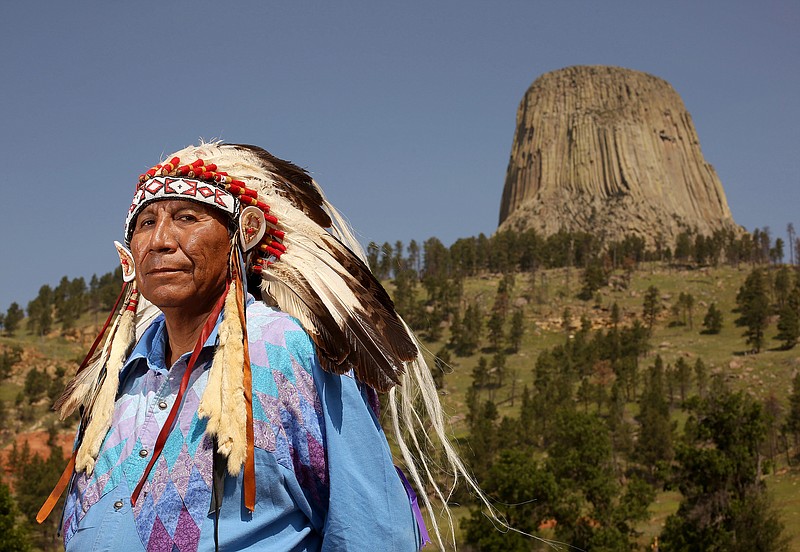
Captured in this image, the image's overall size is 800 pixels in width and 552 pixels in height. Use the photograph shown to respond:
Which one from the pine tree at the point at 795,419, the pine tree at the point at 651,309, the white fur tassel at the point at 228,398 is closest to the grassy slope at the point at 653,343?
the pine tree at the point at 651,309

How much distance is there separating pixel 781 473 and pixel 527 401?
1510cm

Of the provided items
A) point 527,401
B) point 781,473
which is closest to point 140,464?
point 781,473

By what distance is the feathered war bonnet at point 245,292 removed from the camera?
2.18 m

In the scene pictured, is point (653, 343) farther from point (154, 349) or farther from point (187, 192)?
point (187, 192)

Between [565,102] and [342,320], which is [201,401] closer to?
[342,320]

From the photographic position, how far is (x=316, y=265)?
250 centimetres

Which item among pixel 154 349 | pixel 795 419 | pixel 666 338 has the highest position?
pixel 154 349

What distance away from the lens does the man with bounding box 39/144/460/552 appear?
2.13 m

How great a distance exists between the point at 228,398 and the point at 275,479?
0.24m

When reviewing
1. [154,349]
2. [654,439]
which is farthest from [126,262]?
[654,439]

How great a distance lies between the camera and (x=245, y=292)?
238cm

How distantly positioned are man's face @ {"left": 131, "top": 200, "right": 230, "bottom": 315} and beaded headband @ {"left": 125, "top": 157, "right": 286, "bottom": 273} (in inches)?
1.3

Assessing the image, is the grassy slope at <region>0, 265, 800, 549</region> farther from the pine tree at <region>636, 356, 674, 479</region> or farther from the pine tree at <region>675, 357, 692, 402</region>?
the pine tree at <region>675, 357, 692, 402</region>

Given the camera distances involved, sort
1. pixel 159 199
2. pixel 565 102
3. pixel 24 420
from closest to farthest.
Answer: pixel 159 199 < pixel 24 420 < pixel 565 102
